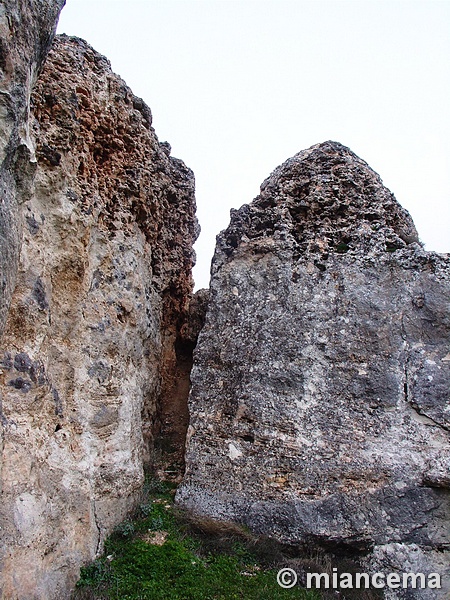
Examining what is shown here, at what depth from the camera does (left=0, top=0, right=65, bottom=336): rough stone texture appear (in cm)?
344

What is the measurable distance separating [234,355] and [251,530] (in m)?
2.42

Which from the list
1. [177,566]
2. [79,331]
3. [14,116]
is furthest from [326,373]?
[14,116]

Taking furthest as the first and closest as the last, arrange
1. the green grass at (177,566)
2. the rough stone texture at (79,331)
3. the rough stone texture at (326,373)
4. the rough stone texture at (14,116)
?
the rough stone texture at (326,373)
the green grass at (177,566)
the rough stone texture at (79,331)
the rough stone texture at (14,116)

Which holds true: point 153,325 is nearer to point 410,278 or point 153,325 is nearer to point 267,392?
point 267,392

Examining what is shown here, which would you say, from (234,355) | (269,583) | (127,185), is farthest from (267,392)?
(127,185)

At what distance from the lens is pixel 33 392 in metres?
5.14

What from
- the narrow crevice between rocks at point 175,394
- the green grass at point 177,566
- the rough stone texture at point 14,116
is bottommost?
the green grass at point 177,566

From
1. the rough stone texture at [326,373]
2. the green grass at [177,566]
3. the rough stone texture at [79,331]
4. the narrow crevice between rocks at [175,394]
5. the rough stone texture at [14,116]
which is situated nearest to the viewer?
the rough stone texture at [14,116]

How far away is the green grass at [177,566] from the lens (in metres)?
5.14

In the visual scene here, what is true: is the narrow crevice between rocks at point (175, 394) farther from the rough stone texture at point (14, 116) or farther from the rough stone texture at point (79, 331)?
the rough stone texture at point (14, 116)

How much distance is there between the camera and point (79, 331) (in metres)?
6.19

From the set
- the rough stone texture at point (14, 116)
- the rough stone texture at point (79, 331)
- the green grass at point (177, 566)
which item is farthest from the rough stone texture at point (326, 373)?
the rough stone texture at point (14, 116)

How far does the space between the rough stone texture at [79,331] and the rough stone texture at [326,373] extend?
113cm

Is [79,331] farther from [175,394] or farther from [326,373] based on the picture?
[326,373]
